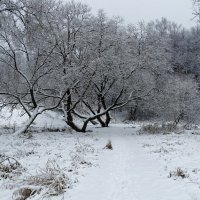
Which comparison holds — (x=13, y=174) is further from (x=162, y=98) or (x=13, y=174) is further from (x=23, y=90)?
(x=162, y=98)

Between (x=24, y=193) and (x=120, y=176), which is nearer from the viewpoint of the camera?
(x=24, y=193)

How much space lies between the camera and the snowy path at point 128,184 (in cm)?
709

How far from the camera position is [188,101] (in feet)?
113

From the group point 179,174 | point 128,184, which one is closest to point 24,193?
point 128,184

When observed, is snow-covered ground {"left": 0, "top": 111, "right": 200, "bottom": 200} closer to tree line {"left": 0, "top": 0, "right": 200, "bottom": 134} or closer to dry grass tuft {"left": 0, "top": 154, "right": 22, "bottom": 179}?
dry grass tuft {"left": 0, "top": 154, "right": 22, "bottom": 179}

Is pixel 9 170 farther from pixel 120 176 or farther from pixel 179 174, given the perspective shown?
pixel 179 174

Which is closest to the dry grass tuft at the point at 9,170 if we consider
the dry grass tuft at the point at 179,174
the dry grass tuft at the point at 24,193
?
the dry grass tuft at the point at 24,193

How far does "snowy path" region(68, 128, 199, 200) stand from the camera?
7090 millimetres

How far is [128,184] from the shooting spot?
26.5ft

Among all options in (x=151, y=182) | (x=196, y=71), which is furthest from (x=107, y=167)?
(x=196, y=71)

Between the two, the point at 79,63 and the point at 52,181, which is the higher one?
the point at 79,63

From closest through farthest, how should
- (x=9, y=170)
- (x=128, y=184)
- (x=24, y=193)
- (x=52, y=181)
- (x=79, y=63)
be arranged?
(x=24, y=193)
(x=52, y=181)
(x=128, y=184)
(x=9, y=170)
(x=79, y=63)

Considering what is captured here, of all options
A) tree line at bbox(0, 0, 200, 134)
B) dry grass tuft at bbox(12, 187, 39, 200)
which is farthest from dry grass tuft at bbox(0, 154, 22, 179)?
tree line at bbox(0, 0, 200, 134)

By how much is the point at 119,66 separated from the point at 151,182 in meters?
19.4
